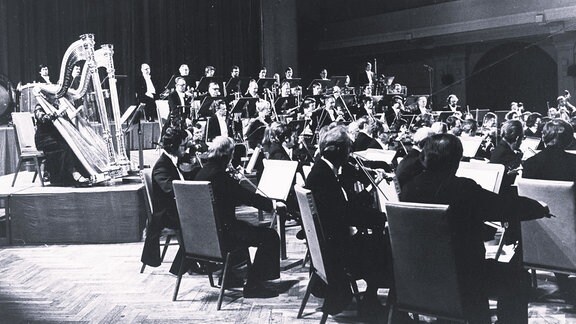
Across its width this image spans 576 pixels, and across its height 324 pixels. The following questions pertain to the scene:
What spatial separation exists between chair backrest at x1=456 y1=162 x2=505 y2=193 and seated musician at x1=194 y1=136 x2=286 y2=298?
120 cm

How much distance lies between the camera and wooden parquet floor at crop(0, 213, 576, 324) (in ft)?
12.1

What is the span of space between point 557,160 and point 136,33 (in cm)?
1049

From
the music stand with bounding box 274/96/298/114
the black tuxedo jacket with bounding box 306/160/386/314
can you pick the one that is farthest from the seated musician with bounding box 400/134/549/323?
the music stand with bounding box 274/96/298/114

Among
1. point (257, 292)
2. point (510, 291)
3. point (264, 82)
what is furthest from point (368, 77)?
point (510, 291)

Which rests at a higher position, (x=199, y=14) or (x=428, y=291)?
(x=199, y=14)

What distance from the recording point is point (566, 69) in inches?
496

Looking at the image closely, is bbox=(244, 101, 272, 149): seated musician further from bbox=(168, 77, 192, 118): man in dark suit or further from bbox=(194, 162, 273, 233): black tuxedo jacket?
bbox=(194, 162, 273, 233): black tuxedo jacket

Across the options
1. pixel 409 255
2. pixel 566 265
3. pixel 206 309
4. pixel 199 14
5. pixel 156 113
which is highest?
pixel 199 14

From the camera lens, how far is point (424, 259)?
8.28 ft

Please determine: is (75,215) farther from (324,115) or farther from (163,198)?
(324,115)

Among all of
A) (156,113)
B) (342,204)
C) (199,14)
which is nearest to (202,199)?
(342,204)

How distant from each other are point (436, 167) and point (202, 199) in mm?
1544

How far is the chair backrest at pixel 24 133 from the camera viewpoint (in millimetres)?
7219

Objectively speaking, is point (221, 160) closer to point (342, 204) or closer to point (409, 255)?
point (342, 204)
